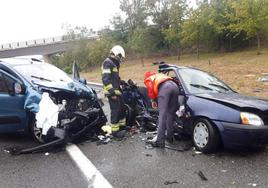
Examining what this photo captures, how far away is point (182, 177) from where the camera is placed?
5023mm

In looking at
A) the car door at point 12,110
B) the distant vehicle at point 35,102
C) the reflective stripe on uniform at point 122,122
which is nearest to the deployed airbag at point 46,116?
the distant vehicle at point 35,102

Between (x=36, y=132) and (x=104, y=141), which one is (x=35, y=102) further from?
(x=104, y=141)

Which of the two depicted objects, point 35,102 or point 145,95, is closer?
point 35,102

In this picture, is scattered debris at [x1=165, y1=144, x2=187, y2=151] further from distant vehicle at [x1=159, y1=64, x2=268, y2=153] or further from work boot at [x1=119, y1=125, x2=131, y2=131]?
work boot at [x1=119, y1=125, x2=131, y2=131]

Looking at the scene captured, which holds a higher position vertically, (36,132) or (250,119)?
(250,119)

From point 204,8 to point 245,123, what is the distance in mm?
33850

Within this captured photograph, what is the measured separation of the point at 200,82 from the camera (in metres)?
6.96

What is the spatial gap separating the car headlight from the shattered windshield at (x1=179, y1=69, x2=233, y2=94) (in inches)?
47.4

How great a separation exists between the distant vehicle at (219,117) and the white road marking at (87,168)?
1.79 meters

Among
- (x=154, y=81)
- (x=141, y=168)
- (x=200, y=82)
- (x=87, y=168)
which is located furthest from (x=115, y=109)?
(x=141, y=168)

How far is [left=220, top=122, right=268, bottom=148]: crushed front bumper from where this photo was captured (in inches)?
215

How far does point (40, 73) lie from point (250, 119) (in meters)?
4.63

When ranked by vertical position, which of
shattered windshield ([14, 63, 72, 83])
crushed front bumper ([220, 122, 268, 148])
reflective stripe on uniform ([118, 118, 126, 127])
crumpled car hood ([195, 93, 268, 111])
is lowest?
reflective stripe on uniform ([118, 118, 126, 127])

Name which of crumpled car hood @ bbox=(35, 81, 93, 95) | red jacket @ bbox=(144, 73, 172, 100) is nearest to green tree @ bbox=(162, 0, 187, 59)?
crumpled car hood @ bbox=(35, 81, 93, 95)
